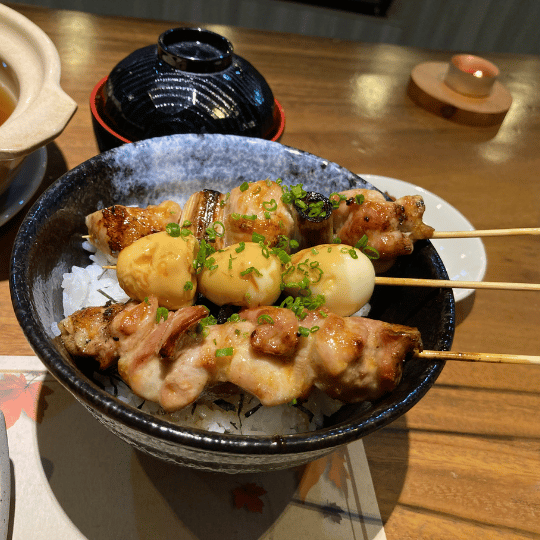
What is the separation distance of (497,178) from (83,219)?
8.67ft

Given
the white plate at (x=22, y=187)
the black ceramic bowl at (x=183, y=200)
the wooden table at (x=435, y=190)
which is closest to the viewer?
the black ceramic bowl at (x=183, y=200)

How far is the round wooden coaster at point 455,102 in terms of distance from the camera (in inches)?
134

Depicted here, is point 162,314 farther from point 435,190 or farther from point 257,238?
point 435,190

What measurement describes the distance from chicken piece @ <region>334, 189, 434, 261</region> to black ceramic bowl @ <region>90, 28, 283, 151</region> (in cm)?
71

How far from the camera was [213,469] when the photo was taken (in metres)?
1.14

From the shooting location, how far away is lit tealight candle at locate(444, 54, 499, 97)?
338cm

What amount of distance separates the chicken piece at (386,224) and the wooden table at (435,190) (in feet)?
2.17

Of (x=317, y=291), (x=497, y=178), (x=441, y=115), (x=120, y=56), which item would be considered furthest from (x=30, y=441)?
(x=441, y=115)

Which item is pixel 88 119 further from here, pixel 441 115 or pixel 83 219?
pixel 441 115

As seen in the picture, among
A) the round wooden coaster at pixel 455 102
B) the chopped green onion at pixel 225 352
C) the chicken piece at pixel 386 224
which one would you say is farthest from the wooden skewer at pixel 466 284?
the round wooden coaster at pixel 455 102

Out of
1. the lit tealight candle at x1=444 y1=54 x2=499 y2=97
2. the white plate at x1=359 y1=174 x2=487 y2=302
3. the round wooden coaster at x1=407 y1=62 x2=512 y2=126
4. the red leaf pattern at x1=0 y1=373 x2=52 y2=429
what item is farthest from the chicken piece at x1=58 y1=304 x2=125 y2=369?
the lit tealight candle at x1=444 y1=54 x2=499 y2=97

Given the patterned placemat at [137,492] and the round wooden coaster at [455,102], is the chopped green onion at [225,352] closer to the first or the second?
the patterned placemat at [137,492]

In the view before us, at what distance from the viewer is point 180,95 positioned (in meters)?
1.89

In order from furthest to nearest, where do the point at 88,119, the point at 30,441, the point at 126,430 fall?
the point at 88,119
the point at 30,441
the point at 126,430
